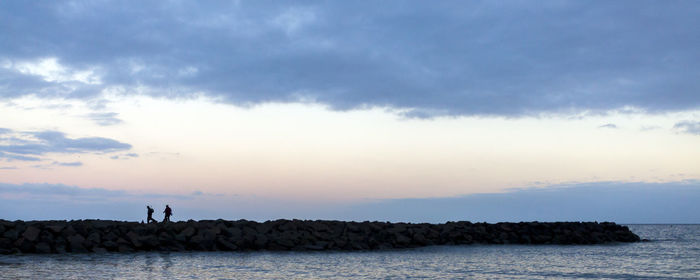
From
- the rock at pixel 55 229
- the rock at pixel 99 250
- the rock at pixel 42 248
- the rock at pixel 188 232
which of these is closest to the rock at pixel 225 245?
the rock at pixel 188 232

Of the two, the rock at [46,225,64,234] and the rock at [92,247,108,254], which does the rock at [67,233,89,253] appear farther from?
the rock at [46,225,64,234]

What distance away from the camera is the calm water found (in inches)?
926

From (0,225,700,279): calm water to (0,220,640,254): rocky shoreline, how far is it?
189 cm

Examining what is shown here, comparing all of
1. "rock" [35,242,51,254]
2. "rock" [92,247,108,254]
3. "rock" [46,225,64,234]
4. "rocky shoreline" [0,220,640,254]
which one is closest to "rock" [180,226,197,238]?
"rocky shoreline" [0,220,640,254]

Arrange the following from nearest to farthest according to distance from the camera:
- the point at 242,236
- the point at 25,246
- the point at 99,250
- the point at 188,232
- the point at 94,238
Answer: the point at 25,246 → the point at 99,250 → the point at 94,238 → the point at 188,232 → the point at 242,236

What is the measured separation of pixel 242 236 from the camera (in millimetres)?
35125

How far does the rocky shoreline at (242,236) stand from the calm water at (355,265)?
6.20 ft

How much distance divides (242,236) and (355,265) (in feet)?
32.1

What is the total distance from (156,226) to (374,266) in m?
14.5

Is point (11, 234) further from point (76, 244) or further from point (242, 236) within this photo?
point (242, 236)

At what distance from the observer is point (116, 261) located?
27172mm

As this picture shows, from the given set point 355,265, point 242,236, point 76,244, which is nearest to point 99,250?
point 76,244

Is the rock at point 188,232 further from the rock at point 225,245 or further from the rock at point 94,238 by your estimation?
the rock at point 94,238

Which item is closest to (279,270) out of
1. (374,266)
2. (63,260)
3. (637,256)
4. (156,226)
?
(374,266)
